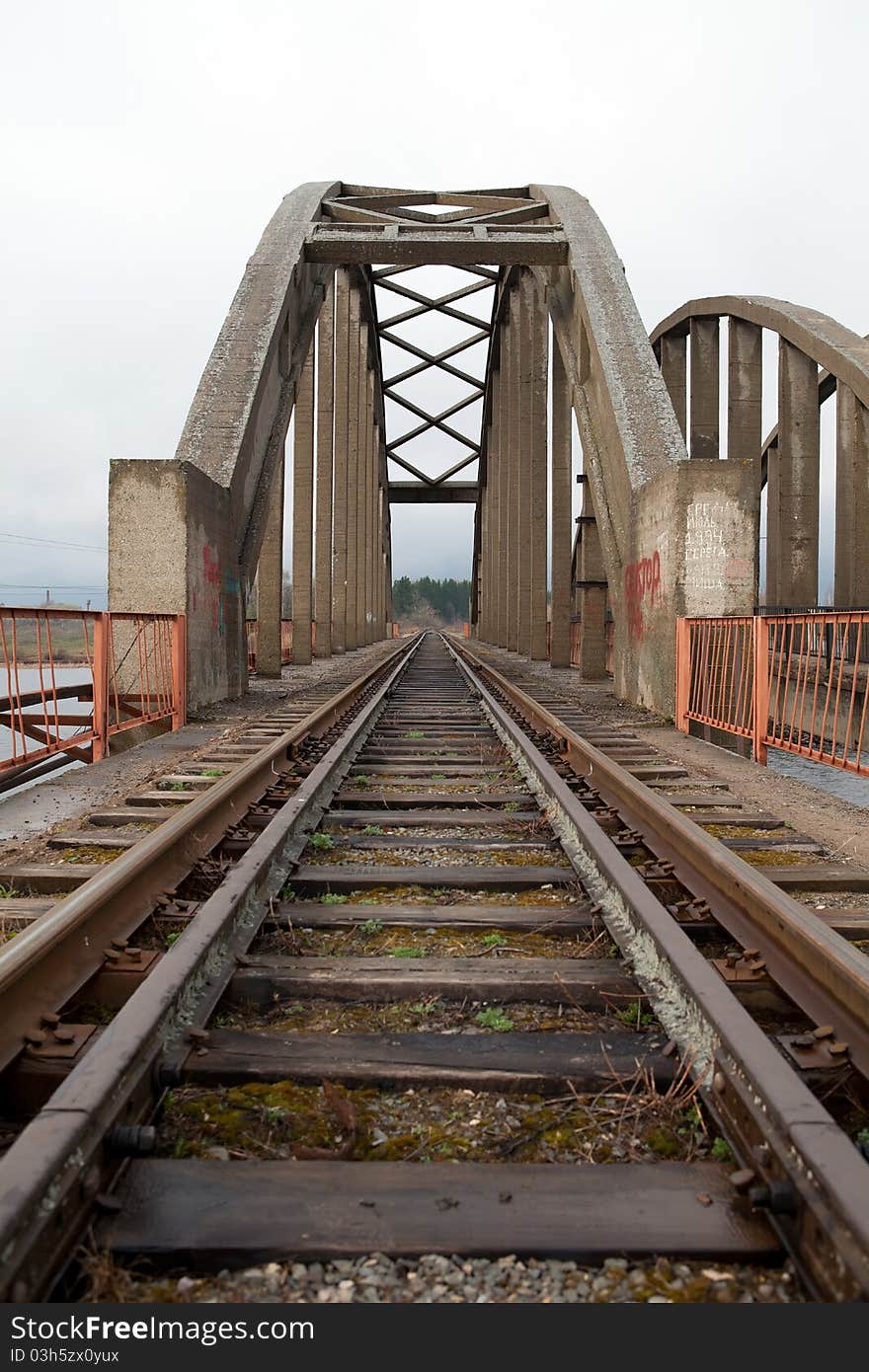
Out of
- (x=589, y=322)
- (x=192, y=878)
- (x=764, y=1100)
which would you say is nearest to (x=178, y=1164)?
(x=764, y=1100)

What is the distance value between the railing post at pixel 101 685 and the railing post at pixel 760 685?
4986 mm

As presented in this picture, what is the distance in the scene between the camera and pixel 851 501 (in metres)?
17.7

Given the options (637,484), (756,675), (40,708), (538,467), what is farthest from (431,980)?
(538,467)

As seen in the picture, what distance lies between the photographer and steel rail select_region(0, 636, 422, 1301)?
127 cm

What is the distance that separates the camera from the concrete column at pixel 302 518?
20.0m

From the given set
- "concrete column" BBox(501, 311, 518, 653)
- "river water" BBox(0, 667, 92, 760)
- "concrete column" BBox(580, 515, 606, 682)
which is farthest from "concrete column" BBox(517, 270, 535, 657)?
"river water" BBox(0, 667, 92, 760)

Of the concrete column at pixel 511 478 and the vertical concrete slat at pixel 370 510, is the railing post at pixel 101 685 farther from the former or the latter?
the vertical concrete slat at pixel 370 510

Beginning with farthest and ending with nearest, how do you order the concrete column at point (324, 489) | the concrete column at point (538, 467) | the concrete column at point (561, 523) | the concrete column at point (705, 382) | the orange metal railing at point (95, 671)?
the concrete column at point (324, 489) → the concrete column at point (538, 467) → the concrete column at point (561, 523) → the concrete column at point (705, 382) → the orange metal railing at point (95, 671)

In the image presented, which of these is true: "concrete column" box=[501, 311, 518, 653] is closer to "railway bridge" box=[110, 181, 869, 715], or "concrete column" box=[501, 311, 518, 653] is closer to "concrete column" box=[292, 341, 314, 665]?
"railway bridge" box=[110, 181, 869, 715]

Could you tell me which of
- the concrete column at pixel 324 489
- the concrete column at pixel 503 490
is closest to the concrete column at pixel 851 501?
the concrete column at pixel 324 489

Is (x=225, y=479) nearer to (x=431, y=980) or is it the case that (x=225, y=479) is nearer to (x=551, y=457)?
(x=431, y=980)

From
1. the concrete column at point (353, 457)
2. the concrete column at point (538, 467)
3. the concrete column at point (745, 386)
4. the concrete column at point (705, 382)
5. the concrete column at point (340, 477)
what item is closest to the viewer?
the concrete column at point (745, 386)

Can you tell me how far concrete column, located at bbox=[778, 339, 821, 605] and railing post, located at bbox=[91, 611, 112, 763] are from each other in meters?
14.9

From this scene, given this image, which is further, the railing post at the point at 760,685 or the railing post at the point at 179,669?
the railing post at the point at 179,669
